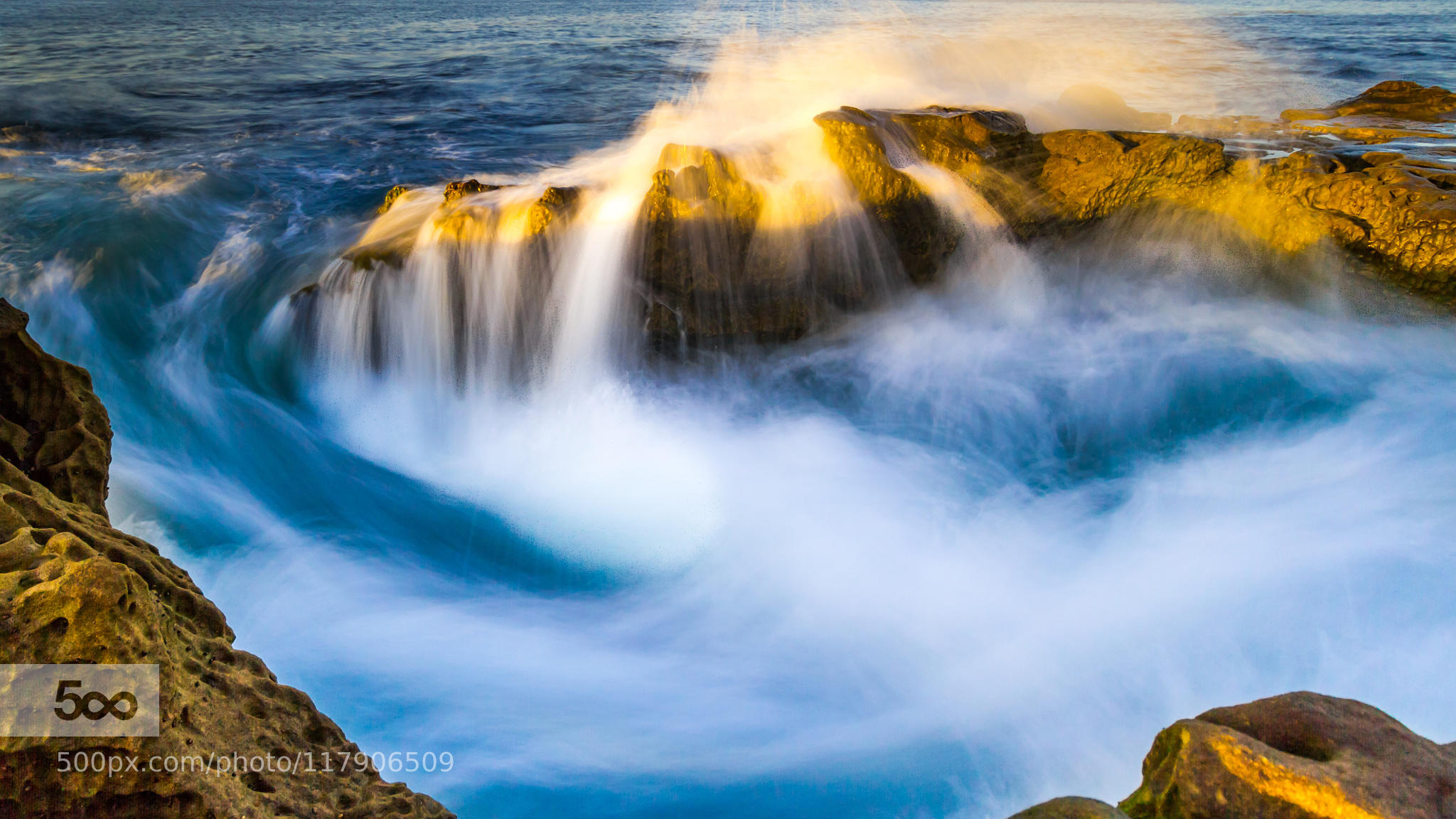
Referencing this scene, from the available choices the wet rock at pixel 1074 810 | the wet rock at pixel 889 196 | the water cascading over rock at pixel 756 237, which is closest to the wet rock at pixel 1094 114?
the water cascading over rock at pixel 756 237

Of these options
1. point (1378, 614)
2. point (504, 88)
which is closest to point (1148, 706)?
point (1378, 614)

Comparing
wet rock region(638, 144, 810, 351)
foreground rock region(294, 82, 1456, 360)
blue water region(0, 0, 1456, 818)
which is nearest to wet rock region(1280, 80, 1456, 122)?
foreground rock region(294, 82, 1456, 360)

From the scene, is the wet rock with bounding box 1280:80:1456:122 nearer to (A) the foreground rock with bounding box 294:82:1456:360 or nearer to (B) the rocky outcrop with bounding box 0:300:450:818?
(A) the foreground rock with bounding box 294:82:1456:360

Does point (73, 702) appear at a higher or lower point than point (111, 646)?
lower

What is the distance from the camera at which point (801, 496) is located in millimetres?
6703

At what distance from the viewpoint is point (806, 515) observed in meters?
6.52

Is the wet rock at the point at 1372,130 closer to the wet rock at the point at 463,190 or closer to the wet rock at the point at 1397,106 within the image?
the wet rock at the point at 1397,106

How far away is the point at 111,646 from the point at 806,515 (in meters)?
5.11

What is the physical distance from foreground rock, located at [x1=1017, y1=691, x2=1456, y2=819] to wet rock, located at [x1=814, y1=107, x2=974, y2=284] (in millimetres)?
6284

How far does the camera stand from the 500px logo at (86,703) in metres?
1.90

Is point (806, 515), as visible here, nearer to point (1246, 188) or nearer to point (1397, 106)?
point (1246, 188)

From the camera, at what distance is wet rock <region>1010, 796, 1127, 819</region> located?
2.37 m

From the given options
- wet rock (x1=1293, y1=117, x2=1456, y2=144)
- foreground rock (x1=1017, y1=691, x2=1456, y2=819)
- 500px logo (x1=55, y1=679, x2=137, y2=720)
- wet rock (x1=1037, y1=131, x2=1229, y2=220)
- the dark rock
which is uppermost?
wet rock (x1=1293, y1=117, x2=1456, y2=144)

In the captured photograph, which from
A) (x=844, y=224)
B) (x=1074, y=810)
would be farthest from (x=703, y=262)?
(x=1074, y=810)
